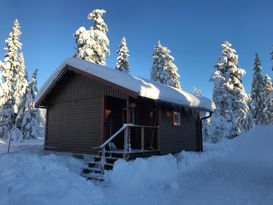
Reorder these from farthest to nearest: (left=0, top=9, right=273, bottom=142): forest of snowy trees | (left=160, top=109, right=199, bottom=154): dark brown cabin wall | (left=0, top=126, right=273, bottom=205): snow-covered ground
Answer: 1. (left=0, top=9, right=273, bottom=142): forest of snowy trees
2. (left=160, top=109, right=199, bottom=154): dark brown cabin wall
3. (left=0, top=126, right=273, bottom=205): snow-covered ground

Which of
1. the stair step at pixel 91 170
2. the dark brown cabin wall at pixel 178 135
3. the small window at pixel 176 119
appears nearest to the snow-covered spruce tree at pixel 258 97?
the dark brown cabin wall at pixel 178 135

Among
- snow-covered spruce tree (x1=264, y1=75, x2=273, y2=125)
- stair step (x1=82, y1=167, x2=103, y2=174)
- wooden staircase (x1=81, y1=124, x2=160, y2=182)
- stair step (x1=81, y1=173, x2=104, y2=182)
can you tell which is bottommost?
stair step (x1=81, y1=173, x2=104, y2=182)

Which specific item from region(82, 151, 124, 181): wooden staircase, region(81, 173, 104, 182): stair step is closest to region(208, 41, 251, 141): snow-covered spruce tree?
region(82, 151, 124, 181): wooden staircase

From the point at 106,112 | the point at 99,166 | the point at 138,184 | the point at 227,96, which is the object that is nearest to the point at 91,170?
the point at 99,166

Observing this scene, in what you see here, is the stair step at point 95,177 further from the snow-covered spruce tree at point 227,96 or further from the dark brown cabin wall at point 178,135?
the snow-covered spruce tree at point 227,96

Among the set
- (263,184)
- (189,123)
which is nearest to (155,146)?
(189,123)

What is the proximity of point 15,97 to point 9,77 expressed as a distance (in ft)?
7.53

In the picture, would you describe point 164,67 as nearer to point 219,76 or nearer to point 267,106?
point 219,76

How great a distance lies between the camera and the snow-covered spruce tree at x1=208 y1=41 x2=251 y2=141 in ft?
90.8

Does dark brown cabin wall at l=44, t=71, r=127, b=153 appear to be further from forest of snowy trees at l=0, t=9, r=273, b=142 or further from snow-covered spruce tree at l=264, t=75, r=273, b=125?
snow-covered spruce tree at l=264, t=75, r=273, b=125

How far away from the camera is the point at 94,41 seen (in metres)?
25.1

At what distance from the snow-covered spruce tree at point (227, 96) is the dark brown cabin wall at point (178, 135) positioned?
36.3 feet

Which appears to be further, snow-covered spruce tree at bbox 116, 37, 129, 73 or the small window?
snow-covered spruce tree at bbox 116, 37, 129, 73

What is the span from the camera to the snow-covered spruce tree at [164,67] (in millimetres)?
31956
